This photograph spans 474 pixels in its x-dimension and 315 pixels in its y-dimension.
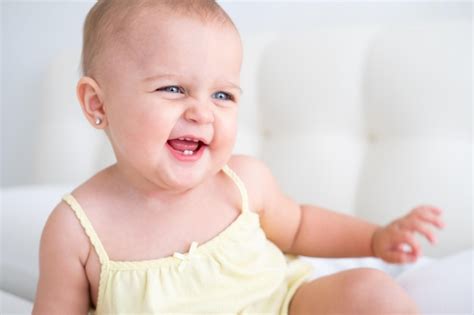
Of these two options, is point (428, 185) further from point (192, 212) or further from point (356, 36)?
point (192, 212)

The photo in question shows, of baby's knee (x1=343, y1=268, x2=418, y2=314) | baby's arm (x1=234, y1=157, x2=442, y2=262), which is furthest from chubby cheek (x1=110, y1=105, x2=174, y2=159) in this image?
baby's knee (x1=343, y1=268, x2=418, y2=314)

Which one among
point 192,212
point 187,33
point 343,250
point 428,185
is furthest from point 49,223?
point 428,185

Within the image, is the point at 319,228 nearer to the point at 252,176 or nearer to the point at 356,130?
the point at 252,176

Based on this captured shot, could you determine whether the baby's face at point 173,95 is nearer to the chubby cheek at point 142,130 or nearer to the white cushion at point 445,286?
the chubby cheek at point 142,130

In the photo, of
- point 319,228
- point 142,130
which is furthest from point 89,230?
point 319,228

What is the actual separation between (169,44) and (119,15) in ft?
0.31

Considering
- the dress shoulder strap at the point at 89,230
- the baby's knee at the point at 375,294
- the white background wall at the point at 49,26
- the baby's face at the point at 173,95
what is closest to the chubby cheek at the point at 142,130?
the baby's face at the point at 173,95

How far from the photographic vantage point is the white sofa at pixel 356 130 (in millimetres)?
1232

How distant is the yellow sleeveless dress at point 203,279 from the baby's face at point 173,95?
0.41ft

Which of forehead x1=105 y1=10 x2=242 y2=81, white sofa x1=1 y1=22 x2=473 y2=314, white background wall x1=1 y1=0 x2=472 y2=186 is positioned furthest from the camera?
white background wall x1=1 y1=0 x2=472 y2=186

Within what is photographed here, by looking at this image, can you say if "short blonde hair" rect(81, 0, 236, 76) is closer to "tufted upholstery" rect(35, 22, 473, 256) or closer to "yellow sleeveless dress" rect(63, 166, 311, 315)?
"yellow sleeveless dress" rect(63, 166, 311, 315)

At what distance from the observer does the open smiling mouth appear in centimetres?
82

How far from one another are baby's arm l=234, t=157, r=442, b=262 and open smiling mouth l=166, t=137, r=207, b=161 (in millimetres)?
181

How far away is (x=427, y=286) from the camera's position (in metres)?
0.94
